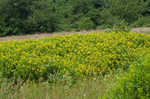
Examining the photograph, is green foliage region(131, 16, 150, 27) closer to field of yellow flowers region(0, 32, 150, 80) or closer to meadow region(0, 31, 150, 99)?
meadow region(0, 31, 150, 99)

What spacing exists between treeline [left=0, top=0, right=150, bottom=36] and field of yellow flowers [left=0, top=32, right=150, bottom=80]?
38.5 feet

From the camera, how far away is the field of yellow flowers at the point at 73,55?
5.31 metres

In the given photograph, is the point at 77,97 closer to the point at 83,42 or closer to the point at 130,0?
the point at 83,42

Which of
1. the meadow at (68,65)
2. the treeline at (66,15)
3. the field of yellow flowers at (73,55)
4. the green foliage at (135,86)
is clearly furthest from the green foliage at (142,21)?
the green foliage at (135,86)

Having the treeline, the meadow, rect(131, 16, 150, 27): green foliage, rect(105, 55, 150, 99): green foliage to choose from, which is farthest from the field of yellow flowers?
rect(131, 16, 150, 27): green foliage

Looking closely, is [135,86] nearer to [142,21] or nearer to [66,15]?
[142,21]

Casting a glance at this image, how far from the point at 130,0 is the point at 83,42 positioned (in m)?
16.8

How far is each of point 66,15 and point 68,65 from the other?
62.0 ft

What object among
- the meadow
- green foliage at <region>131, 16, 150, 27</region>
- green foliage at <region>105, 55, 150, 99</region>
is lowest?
green foliage at <region>131, 16, 150, 27</region>

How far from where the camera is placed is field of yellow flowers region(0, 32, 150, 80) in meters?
5.31

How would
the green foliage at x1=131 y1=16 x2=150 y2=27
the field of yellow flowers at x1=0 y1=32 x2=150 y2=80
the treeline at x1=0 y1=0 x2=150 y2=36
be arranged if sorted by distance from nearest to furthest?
1. the field of yellow flowers at x1=0 y1=32 x2=150 y2=80
2. the treeline at x1=0 y1=0 x2=150 y2=36
3. the green foliage at x1=131 y1=16 x2=150 y2=27

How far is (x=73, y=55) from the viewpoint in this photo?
19.6 ft

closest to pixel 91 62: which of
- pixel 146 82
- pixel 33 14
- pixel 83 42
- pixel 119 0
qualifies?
pixel 83 42

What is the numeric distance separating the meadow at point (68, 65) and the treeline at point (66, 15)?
1201 centimetres
